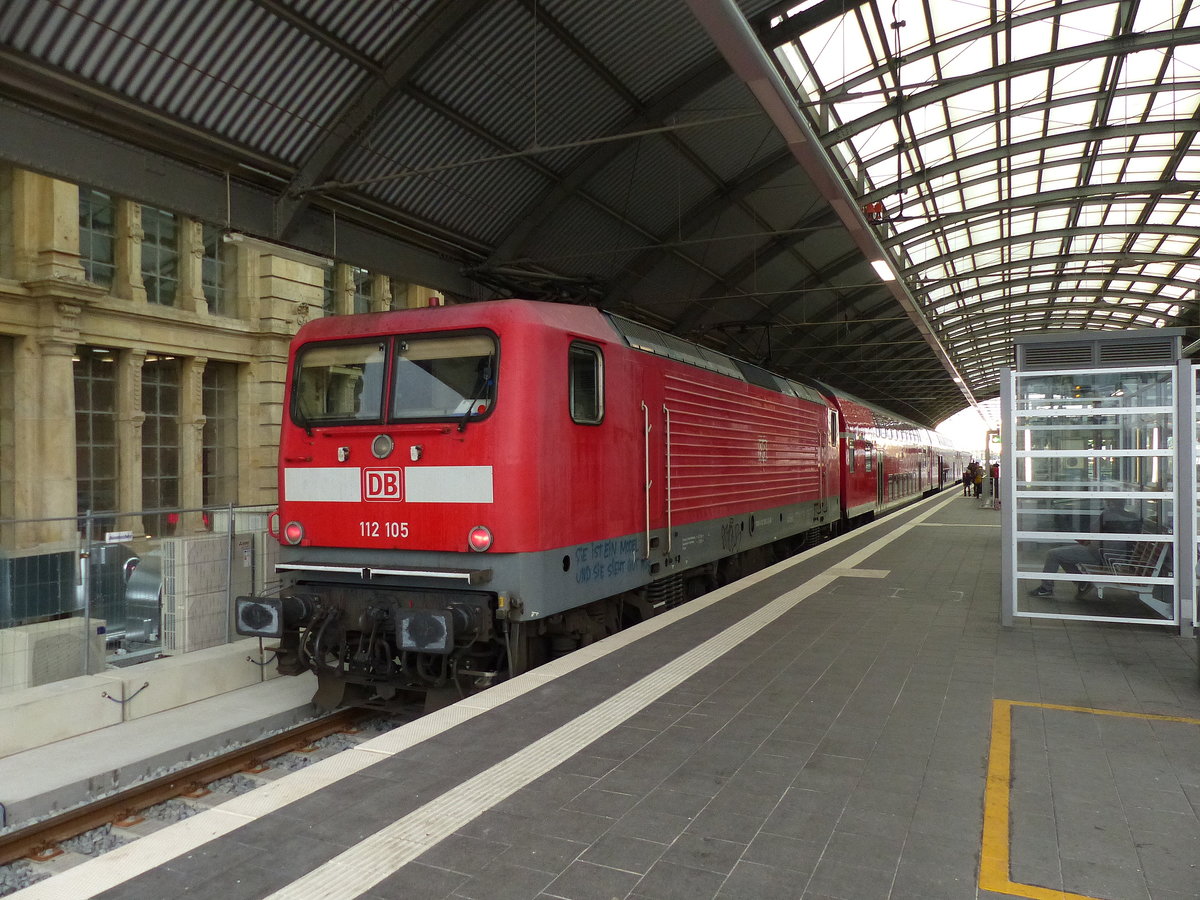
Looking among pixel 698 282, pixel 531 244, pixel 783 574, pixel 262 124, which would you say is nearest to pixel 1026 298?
pixel 698 282

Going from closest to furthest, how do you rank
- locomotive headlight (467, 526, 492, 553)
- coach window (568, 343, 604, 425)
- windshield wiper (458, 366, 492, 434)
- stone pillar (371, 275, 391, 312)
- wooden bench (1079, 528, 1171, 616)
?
locomotive headlight (467, 526, 492, 553) < windshield wiper (458, 366, 492, 434) < coach window (568, 343, 604, 425) < wooden bench (1079, 528, 1171, 616) < stone pillar (371, 275, 391, 312)

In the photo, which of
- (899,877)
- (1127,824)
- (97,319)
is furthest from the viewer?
(97,319)

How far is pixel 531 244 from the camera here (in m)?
15.9

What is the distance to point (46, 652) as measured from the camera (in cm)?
785

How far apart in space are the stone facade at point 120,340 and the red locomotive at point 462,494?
12.6ft

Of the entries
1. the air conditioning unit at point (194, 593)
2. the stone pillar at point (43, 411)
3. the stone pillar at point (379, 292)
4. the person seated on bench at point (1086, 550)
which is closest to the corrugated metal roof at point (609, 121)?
the air conditioning unit at point (194, 593)

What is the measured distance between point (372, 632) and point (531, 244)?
11.1 metres

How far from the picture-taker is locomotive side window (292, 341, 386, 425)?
6.79 metres

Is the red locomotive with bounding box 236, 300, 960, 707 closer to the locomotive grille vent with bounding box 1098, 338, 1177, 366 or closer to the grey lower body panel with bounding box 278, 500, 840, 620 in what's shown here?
the grey lower body panel with bounding box 278, 500, 840, 620

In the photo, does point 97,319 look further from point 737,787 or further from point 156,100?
point 737,787

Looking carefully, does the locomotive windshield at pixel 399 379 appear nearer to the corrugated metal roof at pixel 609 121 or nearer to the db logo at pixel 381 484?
the db logo at pixel 381 484

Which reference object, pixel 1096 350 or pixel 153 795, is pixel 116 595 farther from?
pixel 1096 350

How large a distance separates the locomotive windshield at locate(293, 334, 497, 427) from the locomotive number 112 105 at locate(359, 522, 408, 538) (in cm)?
85

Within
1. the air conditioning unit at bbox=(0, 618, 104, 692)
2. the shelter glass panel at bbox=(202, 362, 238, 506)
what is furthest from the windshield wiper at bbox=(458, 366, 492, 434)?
the shelter glass panel at bbox=(202, 362, 238, 506)
